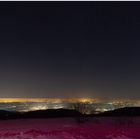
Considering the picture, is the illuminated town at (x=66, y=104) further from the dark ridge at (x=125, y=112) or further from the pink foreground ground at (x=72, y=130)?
the pink foreground ground at (x=72, y=130)

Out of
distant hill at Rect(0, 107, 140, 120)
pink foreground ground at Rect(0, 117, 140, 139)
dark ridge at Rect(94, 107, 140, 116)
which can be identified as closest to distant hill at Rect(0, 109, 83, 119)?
distant hill at Rect(0, 107, 140, 120)

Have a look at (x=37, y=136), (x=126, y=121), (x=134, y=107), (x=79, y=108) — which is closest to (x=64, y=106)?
(x=79, y=108)

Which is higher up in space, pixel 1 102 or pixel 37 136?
pixel 1 102

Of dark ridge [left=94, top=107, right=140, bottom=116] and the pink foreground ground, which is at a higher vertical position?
dark ridge [left=94, top=107, right=140, bottom=116]

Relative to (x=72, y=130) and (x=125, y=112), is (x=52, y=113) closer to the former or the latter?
(x=125, y=112)

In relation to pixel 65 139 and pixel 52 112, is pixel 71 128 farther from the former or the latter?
pixel 52 112

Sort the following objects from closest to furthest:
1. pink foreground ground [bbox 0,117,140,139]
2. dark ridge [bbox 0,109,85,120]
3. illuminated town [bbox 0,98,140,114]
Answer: pink foreground ground [bbox 0,117,140,139], dark ridge [bbox 0,109,85,120], illuminated town [bbox 0,98,140,114]

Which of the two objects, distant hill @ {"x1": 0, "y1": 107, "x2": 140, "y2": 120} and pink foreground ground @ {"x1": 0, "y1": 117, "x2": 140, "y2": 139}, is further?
distant hill @ {"x1": 0, "y1": 107, "x2": 140, "y2": 120}

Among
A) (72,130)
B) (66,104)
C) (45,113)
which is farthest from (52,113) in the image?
(72,130)

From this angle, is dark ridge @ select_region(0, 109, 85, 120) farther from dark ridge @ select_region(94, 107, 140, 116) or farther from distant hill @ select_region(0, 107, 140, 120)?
dark ridge @ select_region(94, 107, 140, 116)
